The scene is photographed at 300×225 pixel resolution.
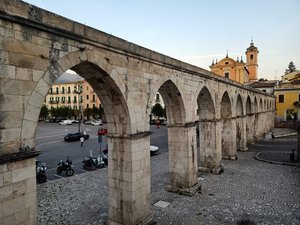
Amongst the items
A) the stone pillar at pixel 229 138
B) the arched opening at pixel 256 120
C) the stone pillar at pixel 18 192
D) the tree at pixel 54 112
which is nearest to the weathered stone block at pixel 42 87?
the stone pillar at pixel 18 192

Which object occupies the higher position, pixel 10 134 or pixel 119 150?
pixel 10 134

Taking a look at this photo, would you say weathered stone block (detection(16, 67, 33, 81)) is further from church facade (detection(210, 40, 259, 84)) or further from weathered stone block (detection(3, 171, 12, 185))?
church facade (detection(210, 40, 259, 84))

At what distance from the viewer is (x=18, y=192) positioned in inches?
174

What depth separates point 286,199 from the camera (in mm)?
9617

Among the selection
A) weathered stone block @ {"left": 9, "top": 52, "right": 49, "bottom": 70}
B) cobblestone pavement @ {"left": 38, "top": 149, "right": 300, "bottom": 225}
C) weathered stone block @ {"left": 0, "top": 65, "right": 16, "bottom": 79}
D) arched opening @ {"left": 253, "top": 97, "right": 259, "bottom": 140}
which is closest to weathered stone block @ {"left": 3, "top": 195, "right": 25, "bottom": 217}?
weathered stone block @ {"left": 0, "top": 65, "right": 16, "bottom": 79}

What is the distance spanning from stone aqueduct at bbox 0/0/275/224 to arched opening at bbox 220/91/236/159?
2.52 meters

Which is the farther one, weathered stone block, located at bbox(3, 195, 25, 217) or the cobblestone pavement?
the cobblestone pavement

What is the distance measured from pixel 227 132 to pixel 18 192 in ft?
48.3

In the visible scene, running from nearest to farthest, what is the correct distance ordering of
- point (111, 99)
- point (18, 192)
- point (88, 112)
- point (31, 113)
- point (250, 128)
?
point (18, 192) → point (31, 113) → point (111, 99) → point (250, 128) → point (88, 112)

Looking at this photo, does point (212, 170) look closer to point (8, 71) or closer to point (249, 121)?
point (249, 121)

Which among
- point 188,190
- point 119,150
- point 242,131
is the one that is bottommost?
point 188,190

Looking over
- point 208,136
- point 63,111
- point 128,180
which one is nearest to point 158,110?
point 63,111

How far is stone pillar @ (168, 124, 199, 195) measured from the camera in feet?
34.0

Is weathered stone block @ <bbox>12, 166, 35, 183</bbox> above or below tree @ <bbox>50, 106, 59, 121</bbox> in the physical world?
below
